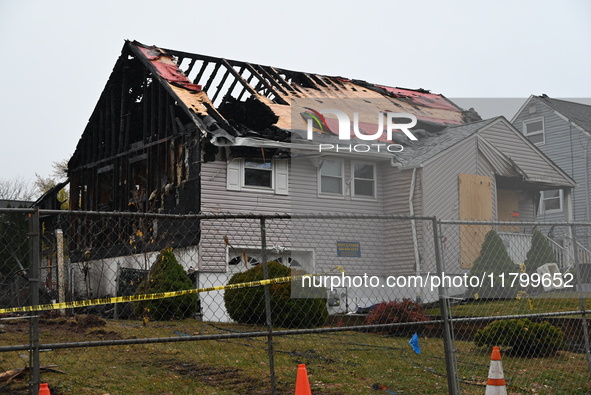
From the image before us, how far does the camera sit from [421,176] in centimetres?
2220

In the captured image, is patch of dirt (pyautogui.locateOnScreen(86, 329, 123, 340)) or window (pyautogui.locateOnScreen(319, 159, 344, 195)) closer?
patch of dirt (pyautogui.locateOnScreen(86, 329, 123, 340))

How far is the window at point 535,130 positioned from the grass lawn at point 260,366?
2276 centimetres

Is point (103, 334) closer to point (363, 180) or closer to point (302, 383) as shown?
point (302, 383)

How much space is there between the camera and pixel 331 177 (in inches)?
905

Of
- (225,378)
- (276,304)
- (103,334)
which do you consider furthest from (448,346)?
(103,334)

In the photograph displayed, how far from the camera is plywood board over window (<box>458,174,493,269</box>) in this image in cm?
2241

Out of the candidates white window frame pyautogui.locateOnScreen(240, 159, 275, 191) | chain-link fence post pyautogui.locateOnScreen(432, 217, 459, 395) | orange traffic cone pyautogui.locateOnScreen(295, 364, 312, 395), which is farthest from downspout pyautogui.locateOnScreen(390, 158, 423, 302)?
orange traffic cone pyautogui.locateOnScreen(295, 364, 312, 395)

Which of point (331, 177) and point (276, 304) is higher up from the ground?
point (331, 177)

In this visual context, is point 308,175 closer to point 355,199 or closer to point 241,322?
point 355,199

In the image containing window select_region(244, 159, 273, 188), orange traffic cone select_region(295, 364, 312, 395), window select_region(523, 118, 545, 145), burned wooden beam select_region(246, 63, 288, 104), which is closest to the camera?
orange traffic cone select_region(295, 364, 312, 395)

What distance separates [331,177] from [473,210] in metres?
4.74

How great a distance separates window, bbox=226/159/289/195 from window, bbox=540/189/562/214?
1537 cm

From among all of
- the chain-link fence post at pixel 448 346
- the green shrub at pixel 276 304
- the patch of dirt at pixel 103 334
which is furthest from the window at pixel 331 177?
the chain-link fence post at pixel 448 346

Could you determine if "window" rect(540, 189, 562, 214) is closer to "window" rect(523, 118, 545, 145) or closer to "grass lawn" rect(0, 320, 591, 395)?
"window" rect(523, 118, 545, 145)
